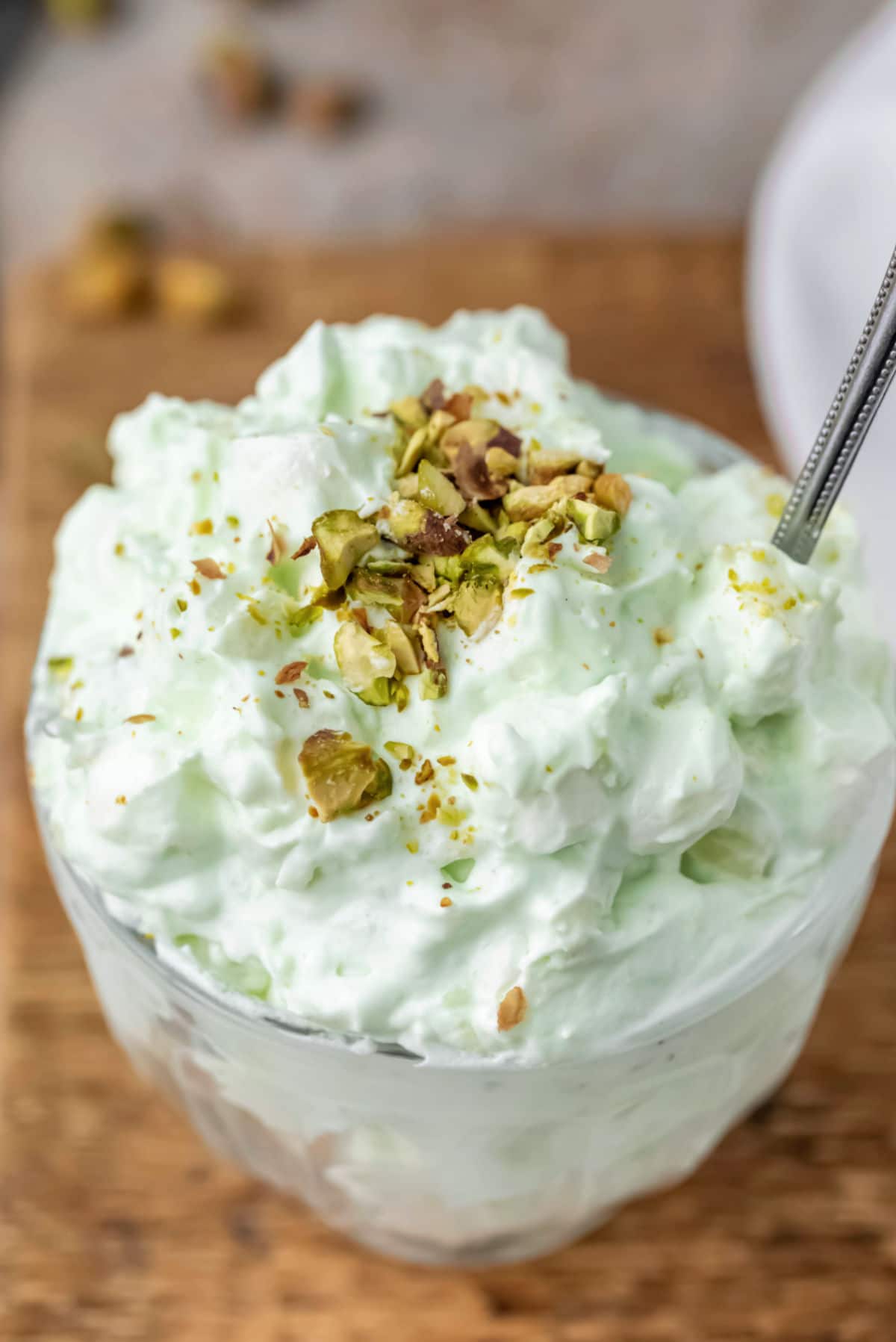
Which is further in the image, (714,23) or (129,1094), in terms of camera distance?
(714,23)

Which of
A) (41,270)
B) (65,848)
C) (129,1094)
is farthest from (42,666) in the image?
(41,270)

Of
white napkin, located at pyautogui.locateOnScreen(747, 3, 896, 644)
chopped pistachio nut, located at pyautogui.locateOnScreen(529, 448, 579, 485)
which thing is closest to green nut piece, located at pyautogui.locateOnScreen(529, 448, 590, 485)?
chopped pistachio nut, located at pyautogui.locateOnScreen(529, 448, 579, 485)

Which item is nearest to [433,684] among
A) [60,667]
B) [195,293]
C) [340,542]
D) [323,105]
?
[340,542]

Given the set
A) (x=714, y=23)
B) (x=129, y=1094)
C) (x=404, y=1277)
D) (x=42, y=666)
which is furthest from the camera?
(x=714, y=23)

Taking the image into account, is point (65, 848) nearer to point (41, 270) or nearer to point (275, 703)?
point (275, 703)

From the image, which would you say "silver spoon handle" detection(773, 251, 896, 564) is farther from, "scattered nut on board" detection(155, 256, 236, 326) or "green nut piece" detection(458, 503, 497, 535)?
"scattered nut on board" detection(155, 256, 236, 326)

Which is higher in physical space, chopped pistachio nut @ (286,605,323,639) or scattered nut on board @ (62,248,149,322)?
chopped pistachio nut @ (286,605,323,639)

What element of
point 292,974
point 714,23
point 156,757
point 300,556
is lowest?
point 292,974
